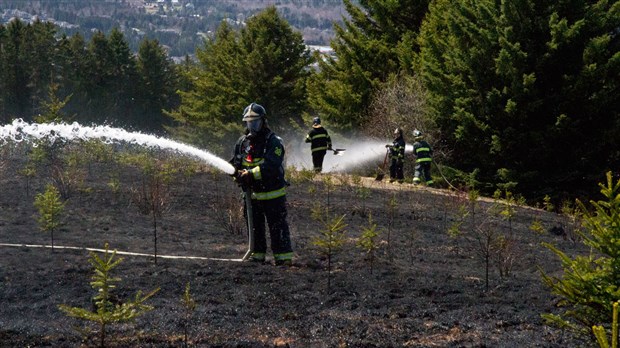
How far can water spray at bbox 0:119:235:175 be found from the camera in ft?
28.0

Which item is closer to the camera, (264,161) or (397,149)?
(264,161)

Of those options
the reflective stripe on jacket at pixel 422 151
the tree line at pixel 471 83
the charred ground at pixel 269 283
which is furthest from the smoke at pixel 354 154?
the charred ground at pixel 269 283

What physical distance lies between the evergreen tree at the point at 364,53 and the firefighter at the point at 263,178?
2126 cm

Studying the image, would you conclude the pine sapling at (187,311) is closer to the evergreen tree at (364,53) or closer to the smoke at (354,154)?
the smoke at (354,154)

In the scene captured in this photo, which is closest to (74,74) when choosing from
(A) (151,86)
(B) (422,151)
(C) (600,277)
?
(A) (151,86)

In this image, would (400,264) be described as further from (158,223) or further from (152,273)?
(158,223)

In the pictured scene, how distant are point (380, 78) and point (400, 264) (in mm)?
23481

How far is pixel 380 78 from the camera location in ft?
102

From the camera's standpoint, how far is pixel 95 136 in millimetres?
12758

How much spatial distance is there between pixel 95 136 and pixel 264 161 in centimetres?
597

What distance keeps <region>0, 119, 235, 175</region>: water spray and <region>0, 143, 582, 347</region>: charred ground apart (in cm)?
108

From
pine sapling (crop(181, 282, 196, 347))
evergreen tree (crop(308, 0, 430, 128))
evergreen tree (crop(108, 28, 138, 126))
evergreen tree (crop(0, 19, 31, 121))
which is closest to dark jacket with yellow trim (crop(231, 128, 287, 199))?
pine sapling (crop(181, 282, 196, 347))

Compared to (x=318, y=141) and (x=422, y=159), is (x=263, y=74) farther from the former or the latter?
(x=422, y=159)

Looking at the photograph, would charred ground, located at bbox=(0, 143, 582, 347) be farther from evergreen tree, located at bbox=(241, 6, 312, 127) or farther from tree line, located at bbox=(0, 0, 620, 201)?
evergreen tree, located at bbox=(241, 6, 312, 127)
